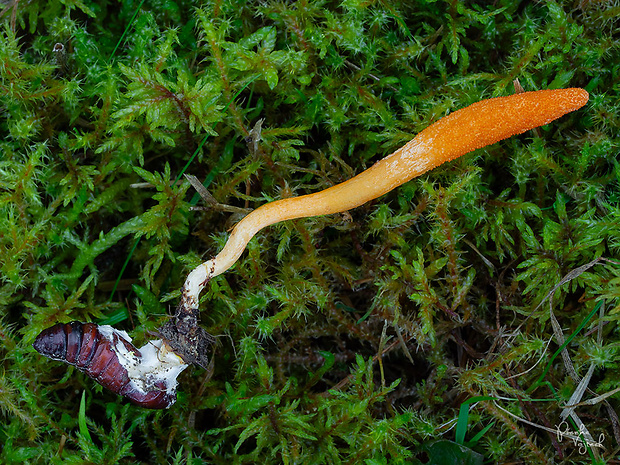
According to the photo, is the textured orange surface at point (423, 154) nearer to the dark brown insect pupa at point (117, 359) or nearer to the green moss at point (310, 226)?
the green moss at point (310, 226)

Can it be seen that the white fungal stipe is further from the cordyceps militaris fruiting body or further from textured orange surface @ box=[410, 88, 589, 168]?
textured orange surface @ box=[410, 88, 589, 168]

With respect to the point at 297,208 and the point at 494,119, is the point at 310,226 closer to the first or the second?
the point at 297,208

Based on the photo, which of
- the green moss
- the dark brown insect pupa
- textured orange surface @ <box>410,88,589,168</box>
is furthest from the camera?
the green moss

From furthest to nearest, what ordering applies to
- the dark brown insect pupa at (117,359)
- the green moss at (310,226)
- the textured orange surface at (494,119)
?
the green moss at (310,226) → the dark brown insect pupa at (117,359) → the textured orange surface at (494,119)

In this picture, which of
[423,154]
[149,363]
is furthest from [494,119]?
[149,363]

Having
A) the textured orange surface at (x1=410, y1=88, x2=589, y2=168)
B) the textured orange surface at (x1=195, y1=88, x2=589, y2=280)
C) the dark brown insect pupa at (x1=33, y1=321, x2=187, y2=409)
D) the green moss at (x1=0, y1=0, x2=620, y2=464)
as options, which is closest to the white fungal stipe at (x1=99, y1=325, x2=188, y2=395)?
the dark brown insect pupa at (x1=33, y1=321, x2=187, y2=409)

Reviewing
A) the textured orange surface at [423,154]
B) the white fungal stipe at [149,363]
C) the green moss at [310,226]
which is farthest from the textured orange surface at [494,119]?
the white fungal stipe at [149,363]
